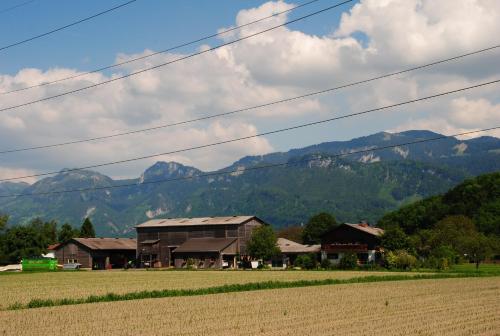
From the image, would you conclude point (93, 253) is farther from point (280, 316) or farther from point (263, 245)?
point (280, 316)

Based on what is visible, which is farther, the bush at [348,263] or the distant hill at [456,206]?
the distant hill at [456,206]

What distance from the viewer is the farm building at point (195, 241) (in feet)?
392

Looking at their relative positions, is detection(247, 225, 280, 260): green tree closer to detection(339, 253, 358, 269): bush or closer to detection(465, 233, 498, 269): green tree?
detection(339, 253, 358, 269): bush

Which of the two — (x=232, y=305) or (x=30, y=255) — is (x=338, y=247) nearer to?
(x=30, y=255)

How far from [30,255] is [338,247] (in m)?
67.3

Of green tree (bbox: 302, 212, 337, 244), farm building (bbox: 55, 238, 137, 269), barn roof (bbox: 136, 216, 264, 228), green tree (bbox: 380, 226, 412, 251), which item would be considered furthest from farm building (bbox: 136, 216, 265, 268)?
green tree (bbox: 302, 212, 337, 244)

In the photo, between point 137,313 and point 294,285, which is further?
point 294,285

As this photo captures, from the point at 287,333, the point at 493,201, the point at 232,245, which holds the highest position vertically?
the point at 493,201

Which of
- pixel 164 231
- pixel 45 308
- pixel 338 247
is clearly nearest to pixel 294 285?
pixel 45 308

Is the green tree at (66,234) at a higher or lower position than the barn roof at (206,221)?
higher

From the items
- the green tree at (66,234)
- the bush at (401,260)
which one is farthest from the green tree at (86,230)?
the bush at (401,260)

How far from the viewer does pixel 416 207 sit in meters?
196

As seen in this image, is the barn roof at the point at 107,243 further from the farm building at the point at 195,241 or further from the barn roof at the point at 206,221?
the barn roof at the point at 206,221

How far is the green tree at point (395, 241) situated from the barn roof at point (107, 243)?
6356 centimetres
